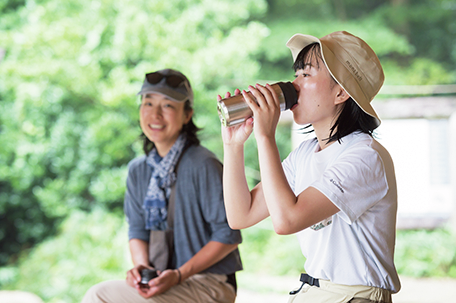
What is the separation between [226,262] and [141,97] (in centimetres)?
86

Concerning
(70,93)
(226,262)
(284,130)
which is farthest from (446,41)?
(226,262)

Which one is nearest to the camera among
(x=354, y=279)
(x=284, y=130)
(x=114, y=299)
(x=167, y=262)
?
(x=354, y=279)

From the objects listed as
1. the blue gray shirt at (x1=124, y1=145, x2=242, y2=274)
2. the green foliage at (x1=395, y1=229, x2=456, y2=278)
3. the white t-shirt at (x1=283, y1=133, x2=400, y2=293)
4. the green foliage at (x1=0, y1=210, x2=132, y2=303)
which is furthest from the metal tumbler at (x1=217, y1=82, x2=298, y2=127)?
the green foliage at (x1=395, y1=229, x2=456, y2=278)

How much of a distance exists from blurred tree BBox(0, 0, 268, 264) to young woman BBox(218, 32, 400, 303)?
4.13 m

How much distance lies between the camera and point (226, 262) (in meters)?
1.79

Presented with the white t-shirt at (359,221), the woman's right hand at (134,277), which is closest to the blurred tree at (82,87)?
the woman's right hand at (134,277)

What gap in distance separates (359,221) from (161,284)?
2.89 ft

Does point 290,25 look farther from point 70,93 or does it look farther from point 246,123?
point 246,123

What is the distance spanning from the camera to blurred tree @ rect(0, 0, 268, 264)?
16.8ft

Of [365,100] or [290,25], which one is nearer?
[365,100]

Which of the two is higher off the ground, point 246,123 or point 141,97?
point 141,97

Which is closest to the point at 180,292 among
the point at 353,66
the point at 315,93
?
the point at 315,93

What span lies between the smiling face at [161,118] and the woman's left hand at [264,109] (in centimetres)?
87

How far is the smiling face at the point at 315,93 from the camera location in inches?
45.5
